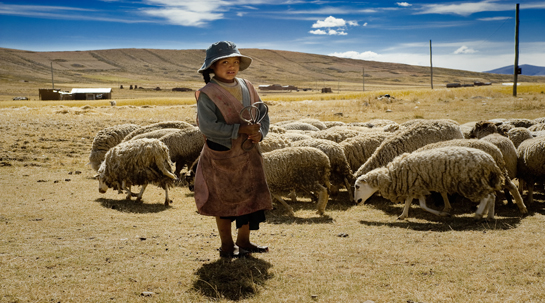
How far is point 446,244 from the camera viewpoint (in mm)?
5531

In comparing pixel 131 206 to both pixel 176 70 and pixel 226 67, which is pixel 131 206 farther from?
pixel 176 70

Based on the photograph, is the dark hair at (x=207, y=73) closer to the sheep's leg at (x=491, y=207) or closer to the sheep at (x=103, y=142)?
the sheep's leg at (x=491, y=207)

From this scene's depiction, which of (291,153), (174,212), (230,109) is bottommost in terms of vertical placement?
(174,212)

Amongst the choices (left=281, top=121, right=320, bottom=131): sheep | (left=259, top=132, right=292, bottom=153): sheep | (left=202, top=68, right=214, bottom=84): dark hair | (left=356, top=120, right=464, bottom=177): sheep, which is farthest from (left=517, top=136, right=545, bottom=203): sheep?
(left=281, top=121, right=320, bottom=131): sheep

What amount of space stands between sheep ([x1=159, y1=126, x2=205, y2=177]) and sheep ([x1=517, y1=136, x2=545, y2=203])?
7.41 meters

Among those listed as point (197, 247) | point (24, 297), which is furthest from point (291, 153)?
point (24, 297)

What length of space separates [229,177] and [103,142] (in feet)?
29.4

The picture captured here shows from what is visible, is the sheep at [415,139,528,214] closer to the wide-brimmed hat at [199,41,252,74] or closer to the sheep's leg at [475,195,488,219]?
the sheep's leg at [475,195,488,219]

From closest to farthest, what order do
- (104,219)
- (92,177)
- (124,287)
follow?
(124,287) < (104,219) < (92,177)

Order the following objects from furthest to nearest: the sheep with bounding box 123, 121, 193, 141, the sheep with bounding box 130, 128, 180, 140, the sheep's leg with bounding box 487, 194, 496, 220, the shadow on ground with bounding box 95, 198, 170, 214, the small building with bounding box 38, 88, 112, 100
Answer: the small building with bounding box 38, 88, 112, 100 → the sheep with bounding box 123, 121, 193, 141 → the sheep with bounding box 130, 128, 180, 140 → the shadow on ground with bounding box 95, 198, 170, 214 → the sheep's leg with bounding box 487, 194, 496, 220

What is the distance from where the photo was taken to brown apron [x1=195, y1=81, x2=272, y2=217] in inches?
180

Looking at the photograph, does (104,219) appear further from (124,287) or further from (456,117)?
(456,117)

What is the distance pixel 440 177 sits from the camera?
7152 millimetres

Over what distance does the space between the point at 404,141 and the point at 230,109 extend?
593 centimetres
